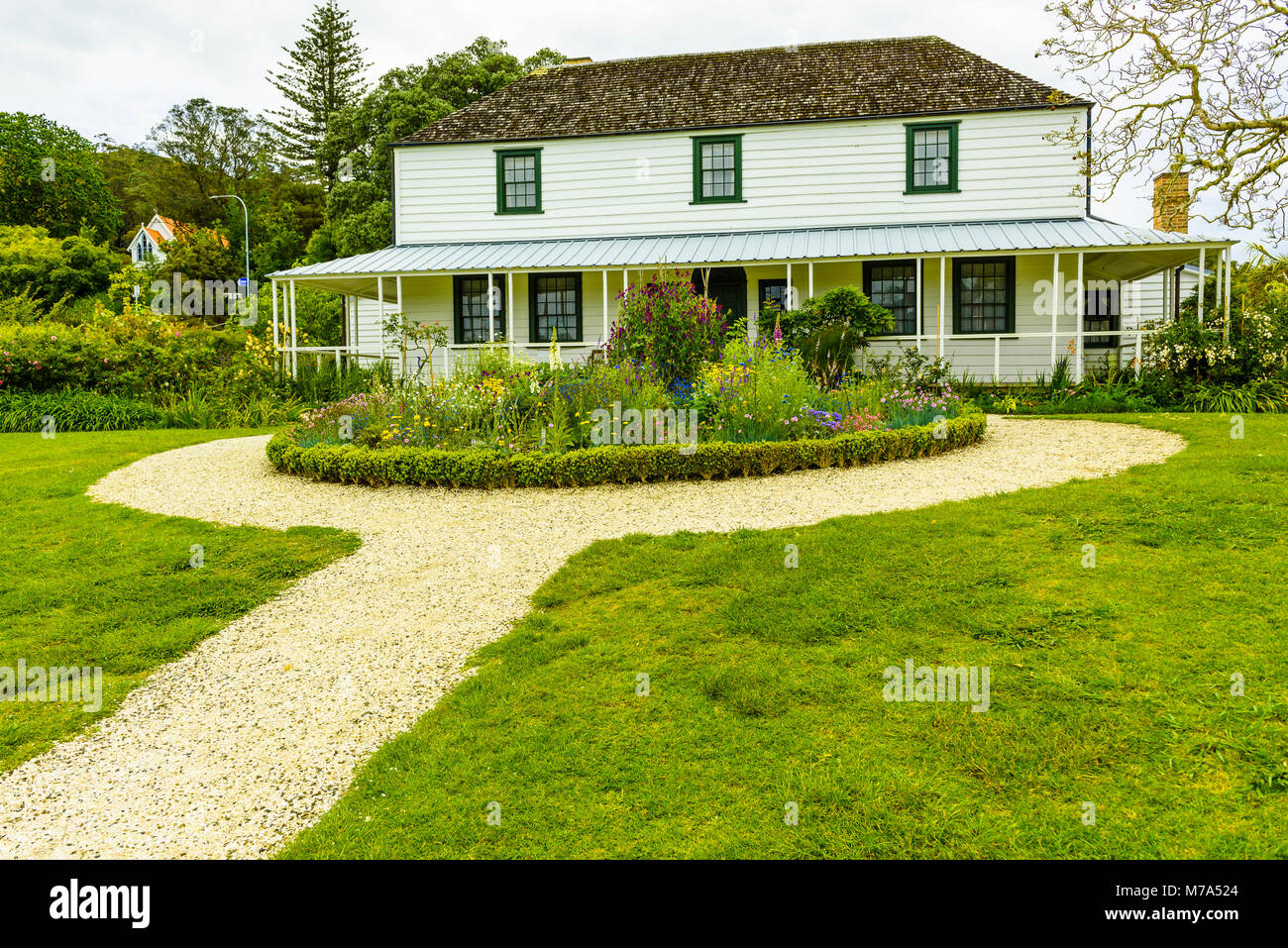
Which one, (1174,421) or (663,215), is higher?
(663,215)

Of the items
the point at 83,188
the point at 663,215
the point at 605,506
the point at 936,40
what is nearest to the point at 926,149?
the point at 936,40

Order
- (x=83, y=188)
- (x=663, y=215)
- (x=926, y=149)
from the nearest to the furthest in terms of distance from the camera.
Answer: (x=926, y=149) → (x=663, y=215) → (x=83, y=188)

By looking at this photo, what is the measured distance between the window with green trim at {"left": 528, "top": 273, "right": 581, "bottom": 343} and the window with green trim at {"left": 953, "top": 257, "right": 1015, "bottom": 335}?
882cm

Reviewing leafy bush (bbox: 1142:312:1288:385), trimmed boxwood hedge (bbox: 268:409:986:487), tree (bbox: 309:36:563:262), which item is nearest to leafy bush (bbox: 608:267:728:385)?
trimmed boxwood hedge (bbox: 268:409:986:487)

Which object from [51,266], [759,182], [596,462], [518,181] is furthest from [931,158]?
[51,266]

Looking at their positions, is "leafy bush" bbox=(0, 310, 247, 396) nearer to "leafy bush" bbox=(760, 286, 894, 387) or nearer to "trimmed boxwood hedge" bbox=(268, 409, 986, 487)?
"trimmed boxwood hedge" bbox=(268, 409, 986, 487)

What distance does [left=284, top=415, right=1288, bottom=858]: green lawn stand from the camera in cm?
345

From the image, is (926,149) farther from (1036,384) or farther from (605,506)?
(605,506)

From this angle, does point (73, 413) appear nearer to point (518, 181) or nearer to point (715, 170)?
point (518, 181)

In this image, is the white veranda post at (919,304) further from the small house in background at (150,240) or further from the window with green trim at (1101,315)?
the small house in background at (150,240)

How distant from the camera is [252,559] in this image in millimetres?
7688

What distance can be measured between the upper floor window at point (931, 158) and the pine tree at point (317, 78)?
34734mm

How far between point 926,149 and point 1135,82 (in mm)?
9162

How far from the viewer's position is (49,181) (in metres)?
44.3
